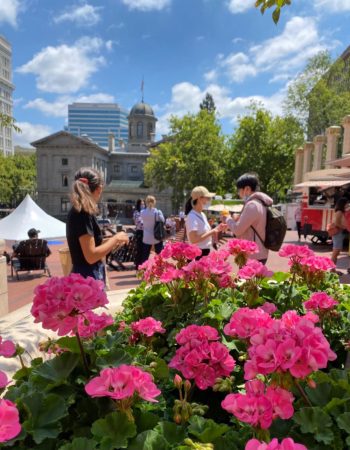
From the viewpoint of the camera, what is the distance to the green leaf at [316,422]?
1.03m

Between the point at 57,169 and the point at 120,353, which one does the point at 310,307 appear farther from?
the point at 57,169

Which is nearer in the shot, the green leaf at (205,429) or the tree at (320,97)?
the green leaf at (205,429)

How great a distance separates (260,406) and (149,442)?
0.31 m

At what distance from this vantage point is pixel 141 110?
3029 inches

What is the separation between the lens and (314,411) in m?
1.08

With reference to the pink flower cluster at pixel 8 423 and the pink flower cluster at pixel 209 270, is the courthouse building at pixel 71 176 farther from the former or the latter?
the pink flower cluster at pixel 8 423

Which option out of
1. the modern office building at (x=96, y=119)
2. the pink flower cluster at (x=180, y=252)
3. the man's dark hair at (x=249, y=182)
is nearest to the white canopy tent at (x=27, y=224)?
the man's dark hair at (x=249, y=182)

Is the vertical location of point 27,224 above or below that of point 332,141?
below

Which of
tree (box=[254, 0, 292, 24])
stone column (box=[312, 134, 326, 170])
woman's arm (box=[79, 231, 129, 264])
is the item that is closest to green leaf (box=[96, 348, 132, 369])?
woman's arm (box=[79, 231, 129, 264])

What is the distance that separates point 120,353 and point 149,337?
42cm

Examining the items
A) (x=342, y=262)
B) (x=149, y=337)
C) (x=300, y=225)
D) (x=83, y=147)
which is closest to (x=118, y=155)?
(x=83, y=147)

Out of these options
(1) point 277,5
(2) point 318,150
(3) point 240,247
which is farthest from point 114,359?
(2) point 318,150

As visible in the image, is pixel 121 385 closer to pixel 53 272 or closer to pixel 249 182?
pixel 249 182

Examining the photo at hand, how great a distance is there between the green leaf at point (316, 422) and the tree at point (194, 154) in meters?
34.8
